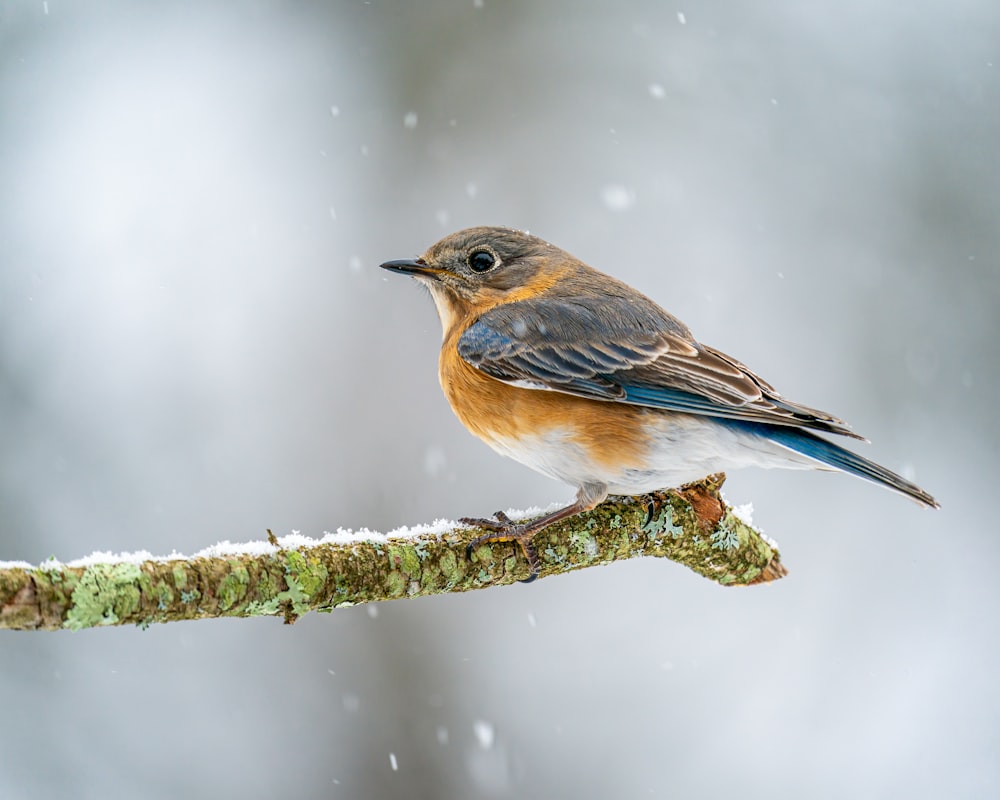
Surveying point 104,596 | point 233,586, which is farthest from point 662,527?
point 104,596

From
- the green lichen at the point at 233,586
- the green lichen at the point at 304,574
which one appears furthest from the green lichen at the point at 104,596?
the green lichen at the point at 304,574

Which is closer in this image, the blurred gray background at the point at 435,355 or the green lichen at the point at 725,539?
the green lichen at the point at 725,539

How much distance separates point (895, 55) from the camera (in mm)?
7887

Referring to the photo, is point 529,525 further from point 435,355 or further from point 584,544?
point 435,355

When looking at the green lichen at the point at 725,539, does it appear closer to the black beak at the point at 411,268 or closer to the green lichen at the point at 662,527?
the green lichen at the point at 662,527

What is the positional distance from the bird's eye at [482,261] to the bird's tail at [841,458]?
1.65 metres

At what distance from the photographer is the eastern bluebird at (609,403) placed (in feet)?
12.1

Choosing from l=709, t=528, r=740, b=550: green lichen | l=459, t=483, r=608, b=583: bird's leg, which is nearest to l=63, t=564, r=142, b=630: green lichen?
l=459, t=483, r=608, b=583: bird's leg

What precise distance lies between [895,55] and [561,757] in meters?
6.36

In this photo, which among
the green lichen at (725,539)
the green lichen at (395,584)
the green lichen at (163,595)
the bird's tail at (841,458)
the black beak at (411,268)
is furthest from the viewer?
the black beak at (411,268)

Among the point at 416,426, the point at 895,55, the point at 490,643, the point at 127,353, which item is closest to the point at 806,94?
the point at 895,55

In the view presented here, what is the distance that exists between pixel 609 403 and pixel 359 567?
1455 millimetres

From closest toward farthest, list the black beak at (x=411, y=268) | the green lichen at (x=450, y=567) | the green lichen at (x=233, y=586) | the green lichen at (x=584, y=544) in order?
the green lichen at (x=233, y=586) → the green lichen at (x=450, y=567) → the green lichen at (x=584, y=544) → the black beak at (x=411, y=268)

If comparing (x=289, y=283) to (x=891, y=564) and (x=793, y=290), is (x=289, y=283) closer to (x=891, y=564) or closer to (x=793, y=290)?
(x=793, y=290)
